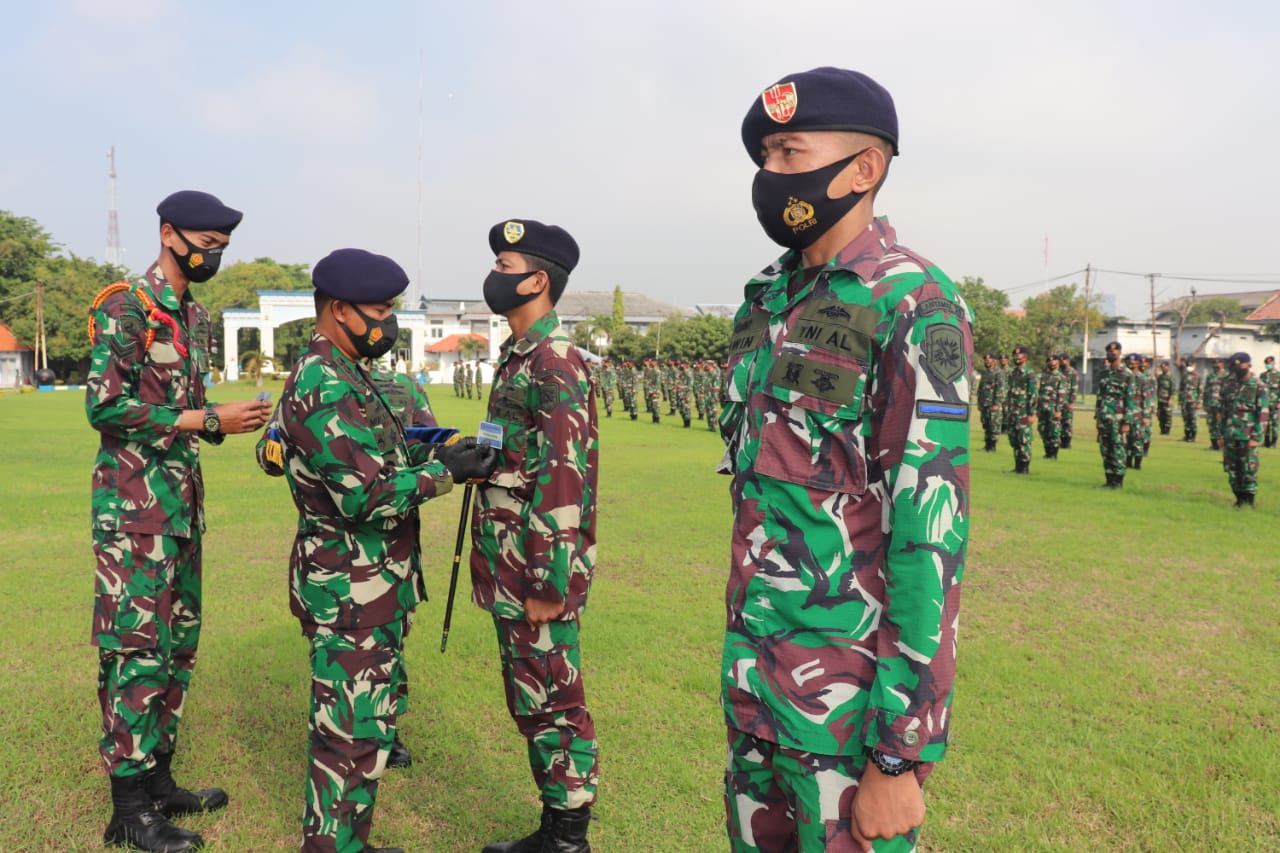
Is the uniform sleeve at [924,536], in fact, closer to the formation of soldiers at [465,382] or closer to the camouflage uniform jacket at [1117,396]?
the camouflage uniform jacket at [1117,396]

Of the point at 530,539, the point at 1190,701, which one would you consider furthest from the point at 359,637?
the point at 1190,701

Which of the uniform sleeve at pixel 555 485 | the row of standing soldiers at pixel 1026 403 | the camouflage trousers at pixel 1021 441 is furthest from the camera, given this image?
the row of standing soldiers at pixel 1026 403

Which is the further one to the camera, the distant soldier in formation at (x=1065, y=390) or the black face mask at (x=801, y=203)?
the distant soldier in formation at (x=1065, y=390)

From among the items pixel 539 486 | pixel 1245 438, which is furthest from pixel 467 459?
pixel 1245 438

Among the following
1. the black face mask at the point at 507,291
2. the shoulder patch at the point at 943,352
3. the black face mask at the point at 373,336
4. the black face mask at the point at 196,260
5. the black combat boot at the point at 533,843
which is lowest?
the black combat boot at the point at 533,843

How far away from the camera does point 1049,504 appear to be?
36.5 ft

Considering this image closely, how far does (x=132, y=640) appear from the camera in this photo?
10.8 feet

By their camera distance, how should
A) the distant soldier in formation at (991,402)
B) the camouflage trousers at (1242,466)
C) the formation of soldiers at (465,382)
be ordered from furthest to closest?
the formation of soldiers at (465,382) → the distant soldier in formation at (991,402) → the camouflage trousers at (1242,466)

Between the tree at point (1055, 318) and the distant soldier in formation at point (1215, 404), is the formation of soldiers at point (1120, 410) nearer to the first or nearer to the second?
the distant soldier in formation at point (1215, 404)

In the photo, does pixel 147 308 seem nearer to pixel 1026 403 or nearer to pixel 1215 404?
pixel 1026 403

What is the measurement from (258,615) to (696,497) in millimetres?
6484

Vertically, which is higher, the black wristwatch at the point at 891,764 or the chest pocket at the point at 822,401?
the chest pocket at the point at 822,401

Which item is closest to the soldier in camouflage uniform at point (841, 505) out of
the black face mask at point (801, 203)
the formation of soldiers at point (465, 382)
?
the black face mask at point (801, 203)

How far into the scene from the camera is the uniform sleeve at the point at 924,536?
5.18 feet
